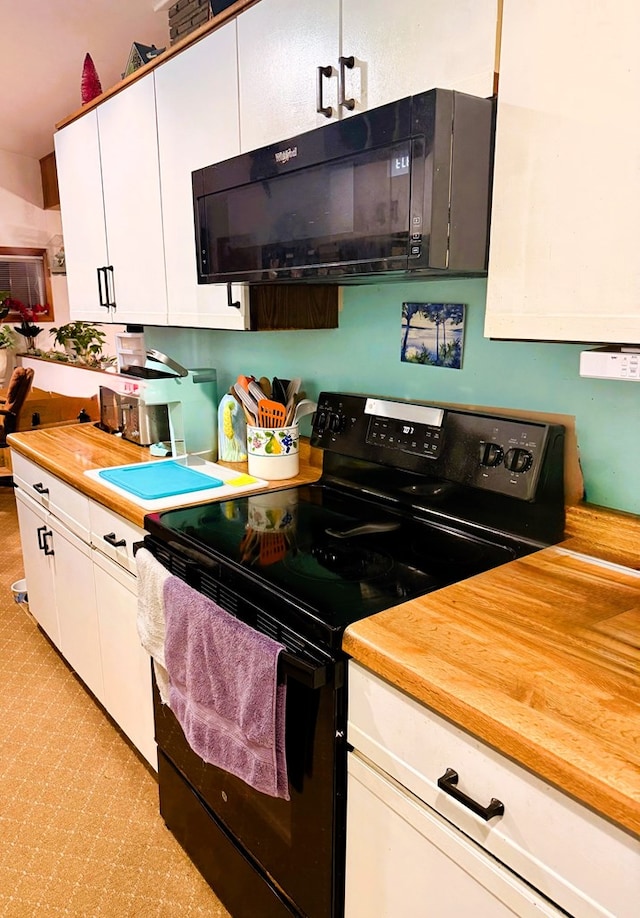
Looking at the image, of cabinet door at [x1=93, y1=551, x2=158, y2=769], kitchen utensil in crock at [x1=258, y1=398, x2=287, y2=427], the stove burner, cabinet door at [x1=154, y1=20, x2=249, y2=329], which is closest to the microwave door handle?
cabinet door at [x1=154, y1=20, x2=249, y2=329]

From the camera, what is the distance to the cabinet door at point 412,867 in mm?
838

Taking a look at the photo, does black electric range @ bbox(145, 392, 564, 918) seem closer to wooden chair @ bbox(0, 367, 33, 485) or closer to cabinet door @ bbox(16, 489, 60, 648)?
cabinet door @ bbox(16, 489, 60, 648)

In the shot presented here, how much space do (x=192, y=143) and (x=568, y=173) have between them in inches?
47.8

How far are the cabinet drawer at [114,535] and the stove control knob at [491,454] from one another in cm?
83

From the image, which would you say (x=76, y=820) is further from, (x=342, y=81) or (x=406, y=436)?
(x=342, y=81)

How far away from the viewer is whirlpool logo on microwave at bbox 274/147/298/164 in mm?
1284

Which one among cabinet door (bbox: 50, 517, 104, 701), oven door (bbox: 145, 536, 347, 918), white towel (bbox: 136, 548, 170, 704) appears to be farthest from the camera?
cabinet door (bbox: 50, 517, 104, 701)

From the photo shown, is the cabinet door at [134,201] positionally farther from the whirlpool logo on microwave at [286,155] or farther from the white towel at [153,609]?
the white towel at [153,609]

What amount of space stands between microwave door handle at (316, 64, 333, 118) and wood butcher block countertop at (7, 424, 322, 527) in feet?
3.00

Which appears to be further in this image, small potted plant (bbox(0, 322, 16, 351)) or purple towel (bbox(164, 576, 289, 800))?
small potted plant (bbox(0, 322, 16, 351))

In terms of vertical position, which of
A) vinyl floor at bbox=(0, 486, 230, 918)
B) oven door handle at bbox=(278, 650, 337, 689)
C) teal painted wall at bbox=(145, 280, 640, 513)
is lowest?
vinyl floor at bbox=(0, 486, 230, 918)

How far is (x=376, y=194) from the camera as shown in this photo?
1.15 meters

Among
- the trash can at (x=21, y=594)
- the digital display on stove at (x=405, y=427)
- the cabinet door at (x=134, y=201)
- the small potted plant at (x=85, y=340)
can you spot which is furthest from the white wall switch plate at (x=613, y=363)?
the small potted plant at (x=85, y=340)

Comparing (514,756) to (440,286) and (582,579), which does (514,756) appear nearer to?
(582,579)
